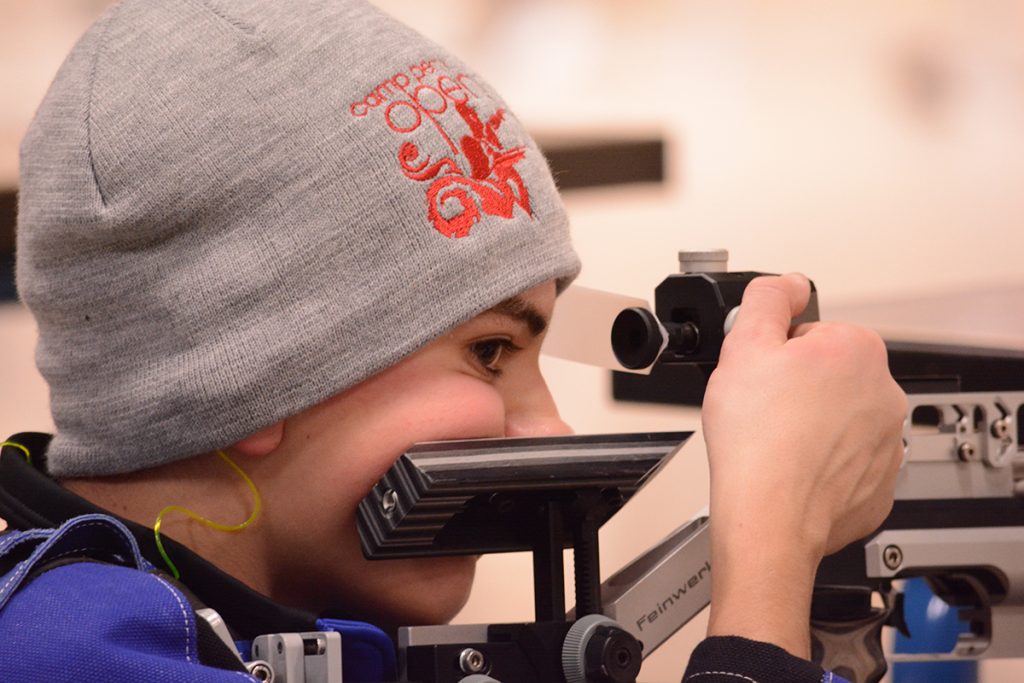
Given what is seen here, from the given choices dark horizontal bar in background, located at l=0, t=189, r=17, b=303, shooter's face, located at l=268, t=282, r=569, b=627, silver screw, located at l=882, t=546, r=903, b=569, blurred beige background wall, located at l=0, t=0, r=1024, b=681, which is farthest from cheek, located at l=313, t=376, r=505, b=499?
dark horizontal bar in background, located at l=0, t=189, r=17, b=303

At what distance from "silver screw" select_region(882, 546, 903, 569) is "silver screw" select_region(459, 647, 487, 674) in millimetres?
406

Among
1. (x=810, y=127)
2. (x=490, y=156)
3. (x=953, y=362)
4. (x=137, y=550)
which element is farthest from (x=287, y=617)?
(x=810, y=127)

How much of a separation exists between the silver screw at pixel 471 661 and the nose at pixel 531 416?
208 mm

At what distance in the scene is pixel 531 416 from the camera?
3.43 ft

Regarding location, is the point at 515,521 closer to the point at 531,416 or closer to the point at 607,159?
the point at 531,416

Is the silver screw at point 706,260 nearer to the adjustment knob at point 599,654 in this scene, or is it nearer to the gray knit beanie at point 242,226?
the gray knit beanie at point 242,226

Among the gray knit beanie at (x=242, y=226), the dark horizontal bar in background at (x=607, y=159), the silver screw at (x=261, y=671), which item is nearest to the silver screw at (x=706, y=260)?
the gray knit beanie at (x=242, y=226)

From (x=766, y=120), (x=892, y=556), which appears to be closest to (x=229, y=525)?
(x=892, y=556)

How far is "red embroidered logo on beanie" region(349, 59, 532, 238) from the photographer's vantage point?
0.98 metres

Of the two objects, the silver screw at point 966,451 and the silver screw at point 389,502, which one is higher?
the silver screw at point 389,502

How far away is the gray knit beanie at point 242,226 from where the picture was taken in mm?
939

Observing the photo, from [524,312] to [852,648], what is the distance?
37 centimetres

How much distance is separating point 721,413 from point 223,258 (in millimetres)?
343

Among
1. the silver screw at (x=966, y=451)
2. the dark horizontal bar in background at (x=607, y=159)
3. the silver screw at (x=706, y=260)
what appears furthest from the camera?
the dark horizontal bar in background at (x=607, y=159)
